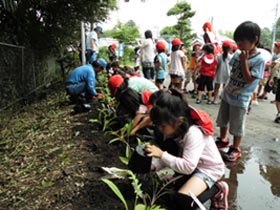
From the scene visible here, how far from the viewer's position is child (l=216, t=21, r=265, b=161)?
3006 millimetres

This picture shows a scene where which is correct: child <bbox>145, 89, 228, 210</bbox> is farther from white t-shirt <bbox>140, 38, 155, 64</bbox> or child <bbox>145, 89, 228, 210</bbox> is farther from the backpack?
white t-shirt <bbox>140, 38, 155, 64</bbox>

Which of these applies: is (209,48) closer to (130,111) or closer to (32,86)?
(130,111)

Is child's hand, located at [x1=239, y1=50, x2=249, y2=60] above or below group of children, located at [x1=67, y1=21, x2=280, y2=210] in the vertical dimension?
above

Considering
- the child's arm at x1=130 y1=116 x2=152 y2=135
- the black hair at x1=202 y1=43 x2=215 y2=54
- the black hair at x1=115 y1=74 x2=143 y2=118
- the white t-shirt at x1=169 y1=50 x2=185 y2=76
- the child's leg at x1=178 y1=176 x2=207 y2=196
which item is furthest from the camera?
the white t-shirt at x1=169 y1=50 x2=185 y2=76

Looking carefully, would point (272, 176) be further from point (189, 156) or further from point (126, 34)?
point (126, 34)

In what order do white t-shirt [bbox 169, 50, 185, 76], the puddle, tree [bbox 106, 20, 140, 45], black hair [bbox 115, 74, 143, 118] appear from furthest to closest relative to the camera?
tree [bbox 106, 20, 140, 45]
white t-shirt [bbox 169, 50, 185, 76]
black hair [bbox 115, 74, 143, 118]
the puddle

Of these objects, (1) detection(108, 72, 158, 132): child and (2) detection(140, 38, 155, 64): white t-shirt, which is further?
(2) detection(140, 38, 155, 64): white t-shirt

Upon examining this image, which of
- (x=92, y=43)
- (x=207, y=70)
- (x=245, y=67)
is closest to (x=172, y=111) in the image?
(x=245, y=67)

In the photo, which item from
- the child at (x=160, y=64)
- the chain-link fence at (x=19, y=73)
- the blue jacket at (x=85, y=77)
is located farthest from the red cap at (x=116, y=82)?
the child at (x=160, y=64)

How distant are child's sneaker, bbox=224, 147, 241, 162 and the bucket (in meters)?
1.50

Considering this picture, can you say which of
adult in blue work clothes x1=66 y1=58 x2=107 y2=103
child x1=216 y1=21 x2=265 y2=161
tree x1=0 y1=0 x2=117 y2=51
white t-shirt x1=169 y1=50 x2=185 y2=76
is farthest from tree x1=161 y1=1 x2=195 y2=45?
child x1=216 y1=21 x2=265 y2=161

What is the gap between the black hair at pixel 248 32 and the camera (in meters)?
2.95

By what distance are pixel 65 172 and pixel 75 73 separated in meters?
3.07

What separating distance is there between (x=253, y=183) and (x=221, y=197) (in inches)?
33.6
